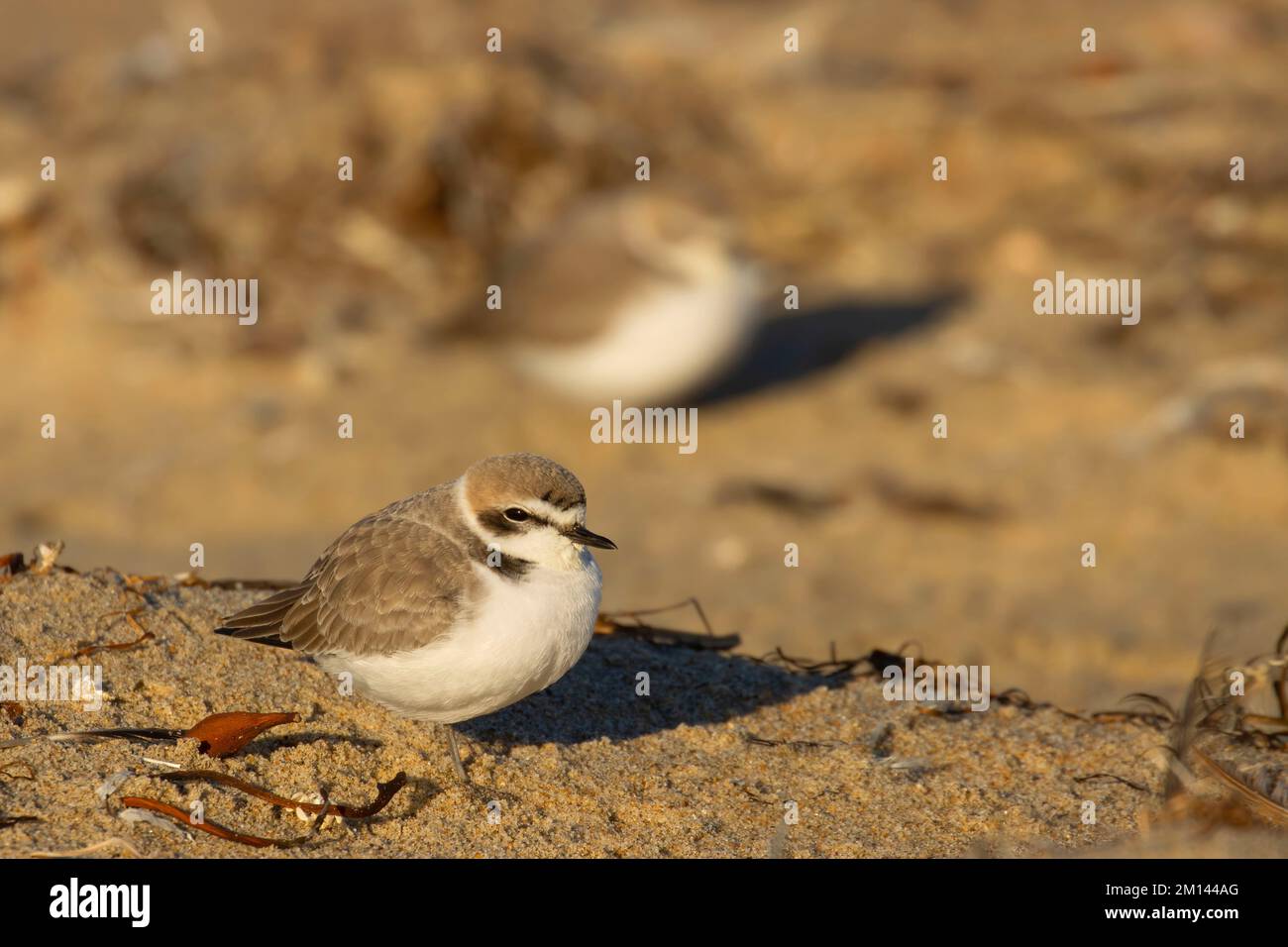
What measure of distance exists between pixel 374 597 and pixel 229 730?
0.54m

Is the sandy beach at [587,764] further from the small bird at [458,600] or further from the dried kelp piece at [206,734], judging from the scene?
the small bird at [458,600]

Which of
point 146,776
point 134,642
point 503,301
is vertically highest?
point 503,301

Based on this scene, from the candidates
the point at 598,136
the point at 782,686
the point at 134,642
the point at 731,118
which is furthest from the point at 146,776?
the point at 731,118

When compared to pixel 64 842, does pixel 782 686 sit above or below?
above

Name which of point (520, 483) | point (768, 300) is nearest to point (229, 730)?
point (520, 483)

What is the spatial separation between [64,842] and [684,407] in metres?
6.84

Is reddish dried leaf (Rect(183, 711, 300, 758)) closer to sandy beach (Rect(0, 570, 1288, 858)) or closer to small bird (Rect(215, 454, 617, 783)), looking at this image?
Answer: sandy beach (Rect(0, 570, 1288, 858))

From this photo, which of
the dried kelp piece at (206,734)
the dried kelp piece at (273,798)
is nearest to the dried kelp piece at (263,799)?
the dried kelp piece at (273,798)

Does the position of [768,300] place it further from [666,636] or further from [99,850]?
[99,850]
